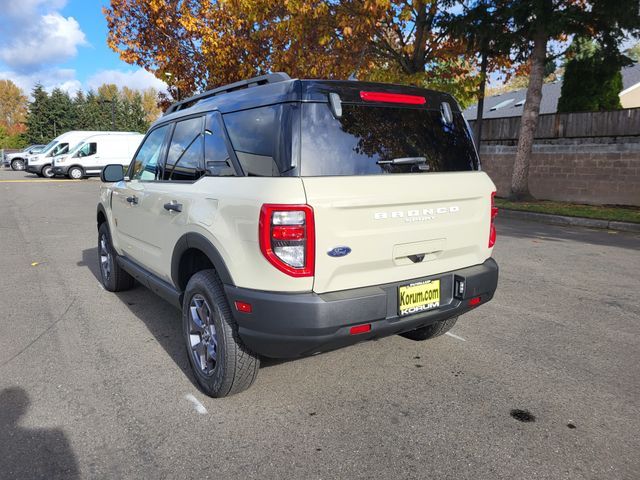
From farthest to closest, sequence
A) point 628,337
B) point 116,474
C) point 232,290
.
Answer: point 628,337, point 232,290, point 116,474

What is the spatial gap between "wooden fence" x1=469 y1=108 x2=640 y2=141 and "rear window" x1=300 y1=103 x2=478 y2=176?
12381 mm

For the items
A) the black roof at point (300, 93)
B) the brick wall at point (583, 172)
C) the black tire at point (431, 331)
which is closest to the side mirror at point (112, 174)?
the black roof at point (300, 93)

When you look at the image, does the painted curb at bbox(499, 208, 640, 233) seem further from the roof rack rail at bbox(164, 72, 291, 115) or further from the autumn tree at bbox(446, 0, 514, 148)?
the roof rack rail at bbox(164, 72, 291, 115)

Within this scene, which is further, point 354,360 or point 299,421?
point 354,360

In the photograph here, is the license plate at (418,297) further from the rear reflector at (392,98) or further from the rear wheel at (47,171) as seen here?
the rear wheel at (47,171)

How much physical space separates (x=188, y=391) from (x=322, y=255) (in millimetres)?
1406

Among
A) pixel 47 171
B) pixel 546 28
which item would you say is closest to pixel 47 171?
pixel 47 171

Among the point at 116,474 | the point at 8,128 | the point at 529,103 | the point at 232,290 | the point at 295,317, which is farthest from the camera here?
the point at 8,128

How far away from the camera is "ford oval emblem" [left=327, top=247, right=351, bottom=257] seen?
2.60 metres

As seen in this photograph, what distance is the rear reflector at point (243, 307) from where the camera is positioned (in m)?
2.66

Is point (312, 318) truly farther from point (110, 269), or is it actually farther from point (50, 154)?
point (50, 154)

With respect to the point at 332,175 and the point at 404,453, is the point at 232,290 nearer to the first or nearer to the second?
the point at 332,175

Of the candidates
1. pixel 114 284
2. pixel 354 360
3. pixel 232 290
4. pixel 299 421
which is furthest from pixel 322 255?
pixel 114 284

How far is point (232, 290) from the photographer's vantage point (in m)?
Result: 2.75
